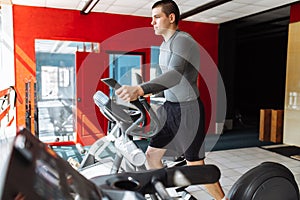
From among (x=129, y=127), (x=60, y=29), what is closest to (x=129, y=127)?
(x=129, y=127)

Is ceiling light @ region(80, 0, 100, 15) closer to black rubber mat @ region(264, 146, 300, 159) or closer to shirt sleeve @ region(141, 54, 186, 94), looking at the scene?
shirt sleeve @ region(141, 54, 186, 94)

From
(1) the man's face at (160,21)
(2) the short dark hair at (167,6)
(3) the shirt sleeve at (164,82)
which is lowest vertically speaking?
(3) the shirt sleeve at (164,82)

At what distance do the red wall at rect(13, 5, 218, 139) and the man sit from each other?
129 inches

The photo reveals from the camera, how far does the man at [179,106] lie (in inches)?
74.0

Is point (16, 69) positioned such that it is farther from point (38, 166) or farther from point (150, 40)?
point (38, 166)

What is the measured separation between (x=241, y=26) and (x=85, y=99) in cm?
489

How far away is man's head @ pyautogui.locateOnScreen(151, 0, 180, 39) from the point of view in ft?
6.14

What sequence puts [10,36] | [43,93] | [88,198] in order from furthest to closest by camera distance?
1. [43,93]
2. [10,36]
3. [88,198]

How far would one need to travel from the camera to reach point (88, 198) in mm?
606

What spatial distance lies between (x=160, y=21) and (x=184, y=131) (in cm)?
79

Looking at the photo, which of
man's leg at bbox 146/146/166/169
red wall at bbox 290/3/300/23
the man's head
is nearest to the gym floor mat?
red wall at bbox 290/3/300/23

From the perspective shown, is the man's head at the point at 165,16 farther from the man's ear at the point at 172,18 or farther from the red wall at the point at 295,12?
the red wall at the point at 295,12

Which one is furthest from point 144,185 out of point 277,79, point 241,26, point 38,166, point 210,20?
point 277,79

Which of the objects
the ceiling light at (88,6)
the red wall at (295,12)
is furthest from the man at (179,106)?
the red wall at (295,12)
